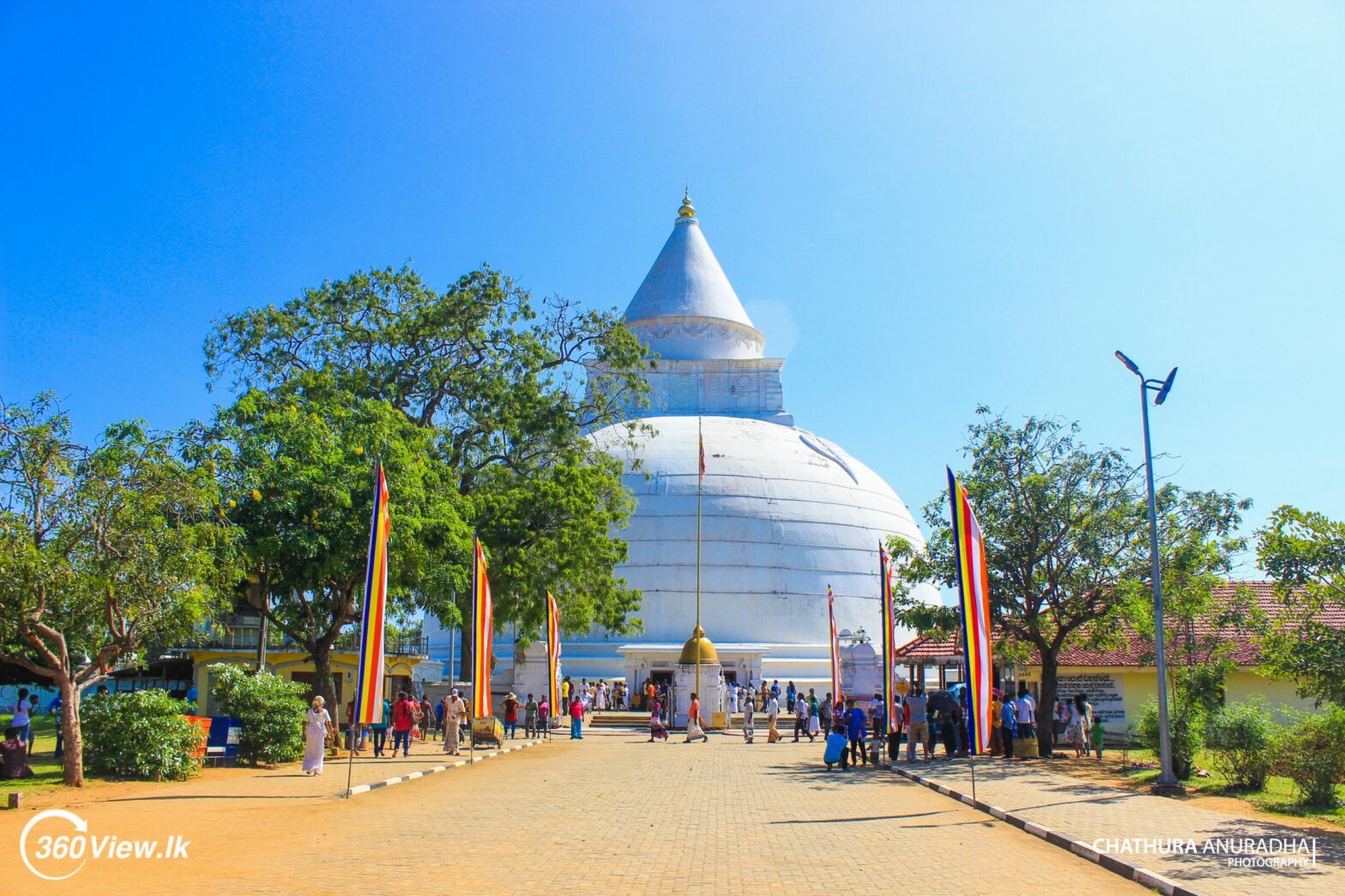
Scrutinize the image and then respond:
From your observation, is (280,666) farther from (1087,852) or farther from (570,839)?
(1087,852)

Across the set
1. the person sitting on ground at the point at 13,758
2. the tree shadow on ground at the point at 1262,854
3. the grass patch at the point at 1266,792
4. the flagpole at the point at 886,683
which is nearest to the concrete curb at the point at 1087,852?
the tree shadow on ground at the point at 1262,854

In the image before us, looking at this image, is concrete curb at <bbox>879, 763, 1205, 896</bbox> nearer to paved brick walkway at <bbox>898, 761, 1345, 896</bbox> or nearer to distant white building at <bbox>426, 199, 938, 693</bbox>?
paved brick walkway at <bbox>898, 761, 1345, 896</bbox>

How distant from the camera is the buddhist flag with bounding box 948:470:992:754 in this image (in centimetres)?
1650

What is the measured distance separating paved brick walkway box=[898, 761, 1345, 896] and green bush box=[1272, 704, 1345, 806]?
201 cm

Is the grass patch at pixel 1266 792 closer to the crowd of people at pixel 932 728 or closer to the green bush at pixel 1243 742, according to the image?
the green bush at pixel 1243 742

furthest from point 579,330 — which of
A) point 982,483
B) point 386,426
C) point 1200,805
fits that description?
point 1200,805

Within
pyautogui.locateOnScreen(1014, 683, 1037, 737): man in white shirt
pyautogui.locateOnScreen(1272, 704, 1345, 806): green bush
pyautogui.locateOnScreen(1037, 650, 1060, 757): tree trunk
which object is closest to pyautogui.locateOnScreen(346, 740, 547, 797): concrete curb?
pyautogui.locateOnScreen(1014, 683, 1037, 737): man in white shirt

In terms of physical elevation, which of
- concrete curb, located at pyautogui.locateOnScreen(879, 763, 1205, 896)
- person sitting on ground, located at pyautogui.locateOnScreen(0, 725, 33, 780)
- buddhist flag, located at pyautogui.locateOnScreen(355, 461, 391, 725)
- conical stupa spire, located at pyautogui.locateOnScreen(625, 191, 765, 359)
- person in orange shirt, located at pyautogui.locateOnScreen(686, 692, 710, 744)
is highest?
conical stupa spire, located at pyautogui.locateOnScreen(625, 191, 765, 359)

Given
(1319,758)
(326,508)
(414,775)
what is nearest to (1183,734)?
(1319,758)

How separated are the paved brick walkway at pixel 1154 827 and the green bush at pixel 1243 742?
2063 mm

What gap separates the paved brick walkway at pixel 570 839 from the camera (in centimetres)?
973

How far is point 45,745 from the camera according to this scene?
94.2 feet

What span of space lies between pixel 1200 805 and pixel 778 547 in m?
30.0

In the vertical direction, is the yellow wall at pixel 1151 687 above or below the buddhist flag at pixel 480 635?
below
